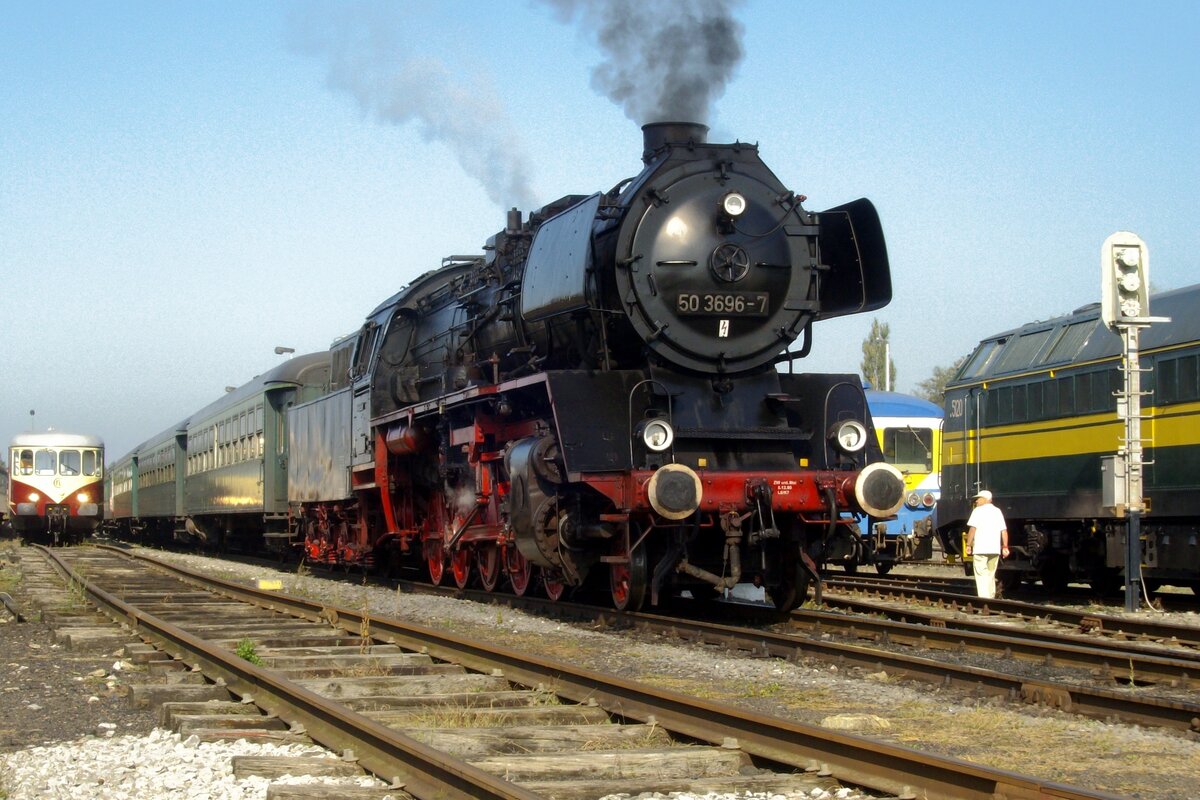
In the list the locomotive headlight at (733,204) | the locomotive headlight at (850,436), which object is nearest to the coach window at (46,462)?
the locomotive headlight at (733,204)

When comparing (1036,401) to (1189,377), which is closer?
(1189,377)

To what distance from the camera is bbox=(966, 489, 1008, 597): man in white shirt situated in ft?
46.4

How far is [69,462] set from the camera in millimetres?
35219

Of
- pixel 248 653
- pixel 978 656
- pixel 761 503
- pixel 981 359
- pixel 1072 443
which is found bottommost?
pixel 978 656

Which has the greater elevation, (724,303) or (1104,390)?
(724,303)

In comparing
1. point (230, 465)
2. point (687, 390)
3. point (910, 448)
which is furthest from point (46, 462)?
point (687, 390)

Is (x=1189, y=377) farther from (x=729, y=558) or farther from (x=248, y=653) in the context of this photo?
(x=248, y=653)

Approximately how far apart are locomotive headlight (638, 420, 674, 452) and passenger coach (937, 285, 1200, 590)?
5.83 metres

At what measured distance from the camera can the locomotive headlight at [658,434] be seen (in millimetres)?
10445

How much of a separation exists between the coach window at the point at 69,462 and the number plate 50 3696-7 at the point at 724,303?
92.7 feet

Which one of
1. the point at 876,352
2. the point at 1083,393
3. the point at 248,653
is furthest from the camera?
the point at 876,352

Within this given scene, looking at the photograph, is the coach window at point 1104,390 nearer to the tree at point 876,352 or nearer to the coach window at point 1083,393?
the coach window at point 1083,393

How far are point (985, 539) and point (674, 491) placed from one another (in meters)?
5.71

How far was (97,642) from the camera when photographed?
10.5 metres
